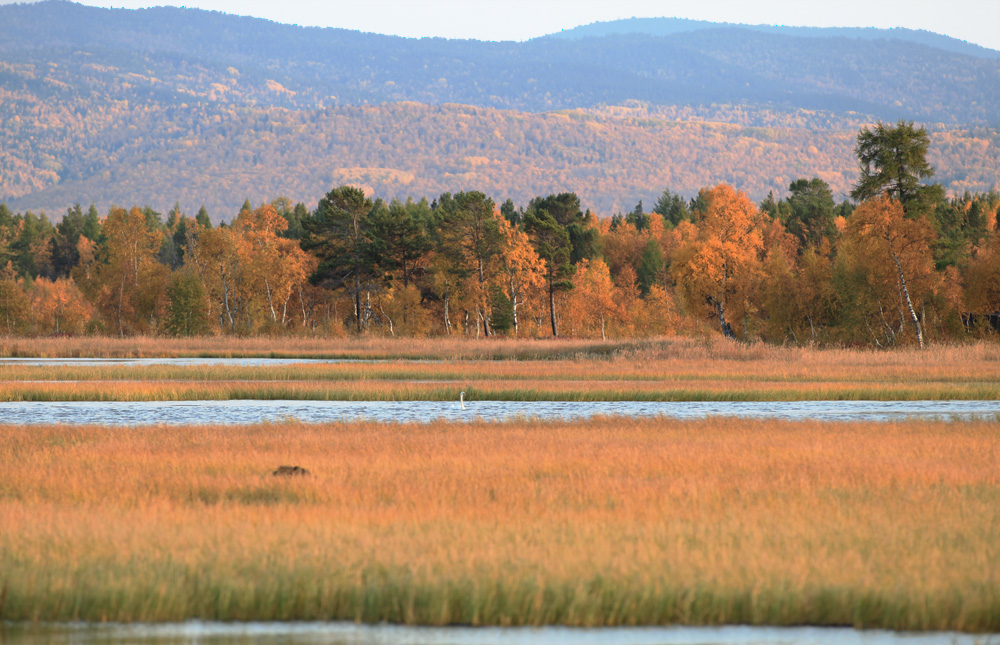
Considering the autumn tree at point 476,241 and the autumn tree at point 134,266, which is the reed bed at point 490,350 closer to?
the autumn tree at point 476,241

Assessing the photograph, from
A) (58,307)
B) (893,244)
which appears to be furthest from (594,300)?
(58,307)

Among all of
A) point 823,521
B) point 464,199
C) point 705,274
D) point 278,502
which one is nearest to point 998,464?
point 823,521

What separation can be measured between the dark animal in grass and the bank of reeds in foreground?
1.23 ft

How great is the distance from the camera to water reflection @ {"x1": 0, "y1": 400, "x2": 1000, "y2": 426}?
98.2 ft

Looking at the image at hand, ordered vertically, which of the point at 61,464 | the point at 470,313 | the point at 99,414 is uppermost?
the point at 61,464

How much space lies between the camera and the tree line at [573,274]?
63906 mm

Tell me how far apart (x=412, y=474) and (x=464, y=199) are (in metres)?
67.4

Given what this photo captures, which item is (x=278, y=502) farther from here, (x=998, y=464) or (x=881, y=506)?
(x=998, y=464)

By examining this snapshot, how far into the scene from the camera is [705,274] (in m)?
71.7

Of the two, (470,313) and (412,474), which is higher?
(412,474)

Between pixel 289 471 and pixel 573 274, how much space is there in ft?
252

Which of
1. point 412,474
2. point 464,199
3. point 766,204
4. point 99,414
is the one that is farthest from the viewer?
point 766,204

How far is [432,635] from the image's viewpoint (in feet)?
35.1

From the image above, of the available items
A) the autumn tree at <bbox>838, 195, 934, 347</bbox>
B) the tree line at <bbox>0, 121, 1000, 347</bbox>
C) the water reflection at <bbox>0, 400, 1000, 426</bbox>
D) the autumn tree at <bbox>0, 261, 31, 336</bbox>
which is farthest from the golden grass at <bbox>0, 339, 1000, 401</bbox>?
the autumn tree at <bbox>0, 261, 31, 336</bbox>
